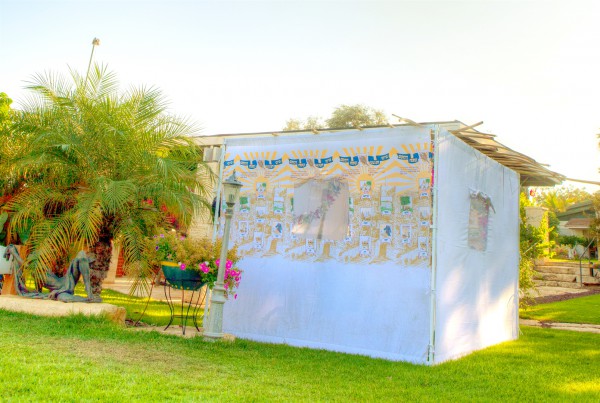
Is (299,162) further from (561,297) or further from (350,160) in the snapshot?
(561,297)

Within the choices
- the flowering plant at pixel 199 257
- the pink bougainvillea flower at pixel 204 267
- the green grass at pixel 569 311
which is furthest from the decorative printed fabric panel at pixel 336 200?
the green grass at pixel 569 311

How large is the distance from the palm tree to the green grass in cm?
849

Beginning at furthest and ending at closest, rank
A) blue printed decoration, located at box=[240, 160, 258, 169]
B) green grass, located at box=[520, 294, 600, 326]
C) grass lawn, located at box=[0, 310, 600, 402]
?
1. green grass, located at box=[520, 294, 600, 326]
2. blue printed decoration, located at box=[240, 160, 258, 169]
3. grass lawn, located at box=[0, 310, 600, 402]

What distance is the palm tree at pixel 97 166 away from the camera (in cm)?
847

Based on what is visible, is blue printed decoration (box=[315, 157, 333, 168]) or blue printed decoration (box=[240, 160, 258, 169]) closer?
blue printed decoration (box=[315, 157, 333, 168])

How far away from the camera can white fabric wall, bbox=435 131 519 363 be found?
22.5 ft

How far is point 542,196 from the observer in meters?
43.0

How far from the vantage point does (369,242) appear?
716 centimetres

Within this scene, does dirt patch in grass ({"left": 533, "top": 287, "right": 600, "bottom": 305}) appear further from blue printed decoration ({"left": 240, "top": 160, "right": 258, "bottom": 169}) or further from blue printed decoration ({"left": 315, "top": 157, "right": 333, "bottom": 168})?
blue printed decoration ({"left": 240, "top": 160, "right": 258, "bottom": 169})

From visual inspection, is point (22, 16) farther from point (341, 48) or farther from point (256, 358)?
point (256, 358)

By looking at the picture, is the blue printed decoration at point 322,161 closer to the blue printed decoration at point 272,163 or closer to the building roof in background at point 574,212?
the blue printed decoration at point 272,163

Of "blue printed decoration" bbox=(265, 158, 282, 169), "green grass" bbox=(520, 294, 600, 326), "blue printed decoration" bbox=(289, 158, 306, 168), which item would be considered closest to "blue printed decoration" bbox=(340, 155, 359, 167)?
"blue printed decoration" bbox=(289, 158, 306, 168)

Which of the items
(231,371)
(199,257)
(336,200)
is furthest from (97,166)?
(231,371)

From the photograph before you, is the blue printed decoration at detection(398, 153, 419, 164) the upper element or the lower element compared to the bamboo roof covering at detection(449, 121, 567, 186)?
lower
